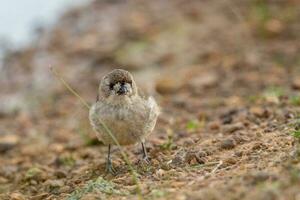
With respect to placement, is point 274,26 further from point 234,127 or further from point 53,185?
point 53,185

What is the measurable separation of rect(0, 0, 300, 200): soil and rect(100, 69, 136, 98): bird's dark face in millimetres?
591

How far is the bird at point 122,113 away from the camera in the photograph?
6641mm

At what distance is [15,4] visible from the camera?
1400 centimetres

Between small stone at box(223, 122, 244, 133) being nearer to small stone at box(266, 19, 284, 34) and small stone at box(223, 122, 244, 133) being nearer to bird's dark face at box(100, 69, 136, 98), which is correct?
bird's dark face at box(100, 69, 136, 98)

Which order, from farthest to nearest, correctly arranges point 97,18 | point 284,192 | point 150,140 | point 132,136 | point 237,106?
point 97,18 < point 237,106 < point 150,140 < point 132,136 < point 284,192

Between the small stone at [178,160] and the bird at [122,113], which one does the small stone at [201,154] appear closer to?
the small stone at [178,160]

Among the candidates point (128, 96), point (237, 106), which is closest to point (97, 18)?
point (237, 106)

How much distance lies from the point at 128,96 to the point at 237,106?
203 cm

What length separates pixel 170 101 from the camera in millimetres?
9539

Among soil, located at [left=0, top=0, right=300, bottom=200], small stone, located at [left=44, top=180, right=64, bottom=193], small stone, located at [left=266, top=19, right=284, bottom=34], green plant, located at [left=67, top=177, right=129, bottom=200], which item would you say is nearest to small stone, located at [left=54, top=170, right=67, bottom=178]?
soil, located at [left=0, top=0, right=300, bottom=200]

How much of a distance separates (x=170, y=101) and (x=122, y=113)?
291cm

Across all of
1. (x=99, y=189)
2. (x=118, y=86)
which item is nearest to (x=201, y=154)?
(x=99, y=189)

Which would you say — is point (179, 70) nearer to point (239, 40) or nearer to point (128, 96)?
point (239, 40)

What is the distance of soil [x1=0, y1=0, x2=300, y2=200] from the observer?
573 cm
